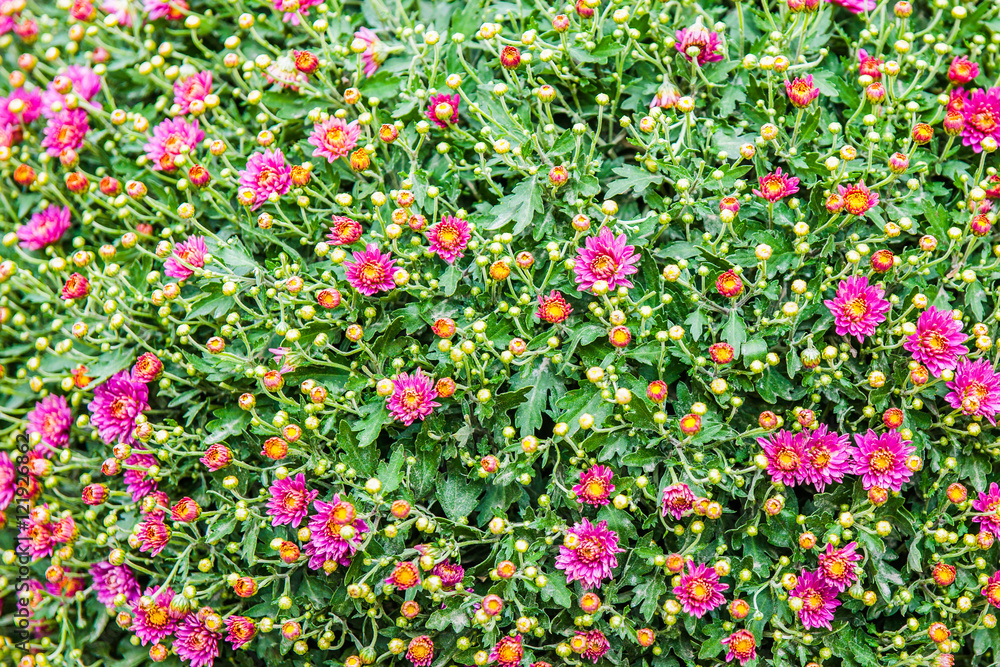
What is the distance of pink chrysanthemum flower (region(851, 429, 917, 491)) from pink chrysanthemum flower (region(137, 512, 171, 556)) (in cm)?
156

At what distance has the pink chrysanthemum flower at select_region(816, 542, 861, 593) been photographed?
1.54m

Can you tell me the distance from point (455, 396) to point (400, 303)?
341mm

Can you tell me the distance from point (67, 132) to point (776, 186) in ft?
6.38

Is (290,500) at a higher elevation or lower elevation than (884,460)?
lower

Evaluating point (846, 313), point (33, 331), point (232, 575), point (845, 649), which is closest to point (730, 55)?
point (846, 313)

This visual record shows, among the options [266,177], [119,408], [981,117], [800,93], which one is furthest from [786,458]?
[119,408]

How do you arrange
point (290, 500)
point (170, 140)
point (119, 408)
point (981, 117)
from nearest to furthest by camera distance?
1. point (290, 500)
2. point (981, 117)
3. point (119, 408)
4. point (170, 140)

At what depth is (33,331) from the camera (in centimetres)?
219

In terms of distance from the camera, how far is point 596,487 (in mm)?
1574

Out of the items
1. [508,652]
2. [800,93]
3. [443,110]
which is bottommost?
[508,652]

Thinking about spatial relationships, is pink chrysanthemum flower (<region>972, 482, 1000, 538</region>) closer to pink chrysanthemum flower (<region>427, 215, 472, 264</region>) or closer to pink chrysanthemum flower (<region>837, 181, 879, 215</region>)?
pink chrysanthemum flower (<region>837, 181, 879, 215</region>)

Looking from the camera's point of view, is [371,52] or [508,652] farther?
[371,52]

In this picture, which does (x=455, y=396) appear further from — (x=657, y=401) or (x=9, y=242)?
(x=9, y=242)

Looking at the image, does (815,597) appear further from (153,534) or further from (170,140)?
(170,140)
